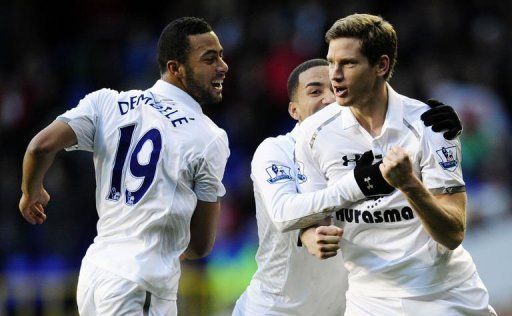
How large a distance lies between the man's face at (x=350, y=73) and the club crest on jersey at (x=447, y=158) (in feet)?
1.56

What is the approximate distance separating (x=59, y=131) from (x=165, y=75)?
2.38 ft

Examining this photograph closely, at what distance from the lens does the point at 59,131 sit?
17.9 ft

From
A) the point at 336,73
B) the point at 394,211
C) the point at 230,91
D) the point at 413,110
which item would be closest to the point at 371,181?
the point at 394,211

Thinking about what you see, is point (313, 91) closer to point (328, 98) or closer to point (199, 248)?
point (328, 98)

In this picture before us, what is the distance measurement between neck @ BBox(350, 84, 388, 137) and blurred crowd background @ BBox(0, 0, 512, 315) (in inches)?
193

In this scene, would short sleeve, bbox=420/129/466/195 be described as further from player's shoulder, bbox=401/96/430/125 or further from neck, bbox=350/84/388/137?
neck, bbox=350/84/388/137

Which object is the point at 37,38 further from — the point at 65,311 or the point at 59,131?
the point at 59,131

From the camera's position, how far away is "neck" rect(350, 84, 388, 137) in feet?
17.0

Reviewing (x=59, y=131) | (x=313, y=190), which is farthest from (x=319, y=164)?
(x=59, y=131)

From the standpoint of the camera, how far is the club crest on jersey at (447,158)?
16.1ft

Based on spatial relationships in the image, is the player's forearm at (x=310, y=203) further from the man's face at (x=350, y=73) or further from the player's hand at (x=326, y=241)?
the man's face at (x=350, y=73)

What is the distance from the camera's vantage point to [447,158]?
16.2ft

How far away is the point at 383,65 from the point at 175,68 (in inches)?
48.8

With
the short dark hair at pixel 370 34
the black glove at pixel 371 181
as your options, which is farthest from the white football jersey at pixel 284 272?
the short dark hair at pixel 370 34
